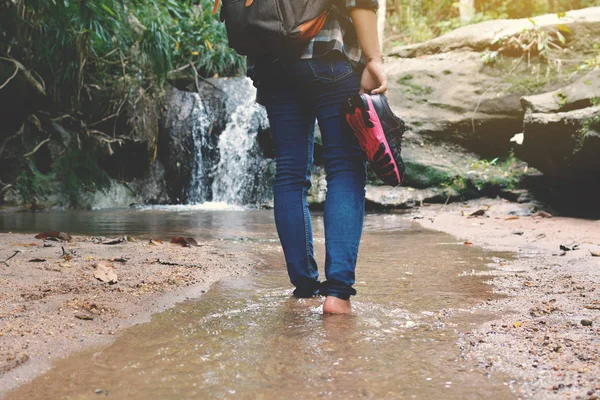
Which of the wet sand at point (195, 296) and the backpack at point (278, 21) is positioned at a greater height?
the backpack at point (278, 21)

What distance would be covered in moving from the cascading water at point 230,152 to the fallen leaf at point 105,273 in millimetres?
5785

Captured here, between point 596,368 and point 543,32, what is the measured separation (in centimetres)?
680

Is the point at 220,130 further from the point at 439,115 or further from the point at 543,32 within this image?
the point at 543,32

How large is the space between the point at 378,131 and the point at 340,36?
1.22 feet

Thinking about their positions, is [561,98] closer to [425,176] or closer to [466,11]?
[425,176]

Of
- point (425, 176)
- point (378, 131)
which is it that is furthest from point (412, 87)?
point (378, 131)

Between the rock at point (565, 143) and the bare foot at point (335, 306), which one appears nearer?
the bare foot at point (335, 306)

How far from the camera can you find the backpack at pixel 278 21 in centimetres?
192

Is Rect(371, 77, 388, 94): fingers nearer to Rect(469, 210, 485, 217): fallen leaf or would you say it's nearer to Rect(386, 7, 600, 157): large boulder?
Rect(469, 210, 485, 217): fallen leaf

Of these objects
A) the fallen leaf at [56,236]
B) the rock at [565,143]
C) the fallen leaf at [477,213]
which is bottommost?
the fallen leaf at [477,213]

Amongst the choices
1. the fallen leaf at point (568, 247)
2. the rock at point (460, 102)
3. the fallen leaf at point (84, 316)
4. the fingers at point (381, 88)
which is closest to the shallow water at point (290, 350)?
the fallen leaf at point (84, 316)

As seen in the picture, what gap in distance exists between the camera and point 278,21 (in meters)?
1.92

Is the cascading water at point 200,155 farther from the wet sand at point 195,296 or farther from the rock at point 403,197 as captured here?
the wet sand at point 195,296

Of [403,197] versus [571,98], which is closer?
[571,98]
